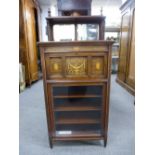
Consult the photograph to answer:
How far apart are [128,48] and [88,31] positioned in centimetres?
161

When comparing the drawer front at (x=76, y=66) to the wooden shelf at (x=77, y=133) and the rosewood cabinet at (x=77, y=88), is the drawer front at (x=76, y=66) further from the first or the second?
the wooden shelf at (x=77, y=133)

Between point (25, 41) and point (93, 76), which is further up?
point (25, 41)

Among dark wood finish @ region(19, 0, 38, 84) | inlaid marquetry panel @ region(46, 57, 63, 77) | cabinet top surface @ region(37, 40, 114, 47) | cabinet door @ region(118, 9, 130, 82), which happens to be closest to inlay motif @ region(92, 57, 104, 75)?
cabinet top surface @ region(37, 40, 114, 47)

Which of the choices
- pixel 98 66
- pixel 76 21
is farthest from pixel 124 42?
pixel 98 66

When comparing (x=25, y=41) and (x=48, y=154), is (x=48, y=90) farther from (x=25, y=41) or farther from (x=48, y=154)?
(x=25, y=41)

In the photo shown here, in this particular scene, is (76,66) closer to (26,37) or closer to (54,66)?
(54,66)

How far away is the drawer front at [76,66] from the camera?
1.36 meters

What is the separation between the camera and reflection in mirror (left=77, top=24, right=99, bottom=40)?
1965 mm

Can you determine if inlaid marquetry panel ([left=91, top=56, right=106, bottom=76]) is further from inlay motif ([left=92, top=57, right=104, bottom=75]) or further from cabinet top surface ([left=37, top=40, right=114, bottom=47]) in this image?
cabinet top surface ([left=37, top=40, right=114, bottom=47])

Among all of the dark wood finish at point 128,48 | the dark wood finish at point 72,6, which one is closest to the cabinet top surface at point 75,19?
the dark wood finish at point 72,6

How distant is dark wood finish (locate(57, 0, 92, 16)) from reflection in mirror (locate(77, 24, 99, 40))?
1.89 ft

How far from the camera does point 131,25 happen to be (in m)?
3.20
